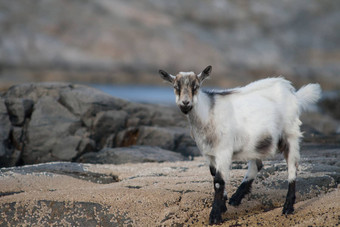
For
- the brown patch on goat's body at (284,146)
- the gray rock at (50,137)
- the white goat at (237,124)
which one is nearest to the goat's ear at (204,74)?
the white goat at (237,124)

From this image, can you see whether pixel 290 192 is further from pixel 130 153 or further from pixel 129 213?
pixel 130 153

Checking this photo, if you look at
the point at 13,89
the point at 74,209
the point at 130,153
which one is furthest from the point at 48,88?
the point at 74,209

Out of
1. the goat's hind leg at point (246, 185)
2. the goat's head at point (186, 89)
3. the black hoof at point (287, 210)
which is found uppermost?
the goat's head at point (186, 89)

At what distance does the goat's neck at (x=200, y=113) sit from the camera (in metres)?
6.84

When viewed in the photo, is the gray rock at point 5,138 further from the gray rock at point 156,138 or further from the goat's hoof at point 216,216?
the goat's hoof at point 216,216

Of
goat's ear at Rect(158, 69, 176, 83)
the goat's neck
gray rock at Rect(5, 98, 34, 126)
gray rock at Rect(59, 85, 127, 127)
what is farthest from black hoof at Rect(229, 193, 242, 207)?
gray rock at Rect(5, 98, 34, 126)

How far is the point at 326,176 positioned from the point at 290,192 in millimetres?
1272

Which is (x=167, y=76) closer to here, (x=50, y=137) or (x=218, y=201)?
(x=218, y=201)

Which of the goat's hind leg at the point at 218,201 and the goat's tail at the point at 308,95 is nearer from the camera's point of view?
the goat's hind leg at the point at 218,201

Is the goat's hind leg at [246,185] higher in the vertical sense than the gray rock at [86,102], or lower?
lower

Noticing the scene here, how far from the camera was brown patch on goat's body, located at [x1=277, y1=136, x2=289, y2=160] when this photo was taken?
23.4 feet

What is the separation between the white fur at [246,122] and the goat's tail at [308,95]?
9.5 inches

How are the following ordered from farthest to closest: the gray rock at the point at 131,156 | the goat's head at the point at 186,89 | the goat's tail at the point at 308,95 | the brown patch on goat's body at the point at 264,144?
the gray rock at the point at 131,156 → the goat's tail at the point at 308,95 → the brown patch on goat's body at the point at 264,144 → the goat's head at the point at 186,89

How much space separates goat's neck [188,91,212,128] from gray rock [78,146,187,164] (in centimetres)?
405
